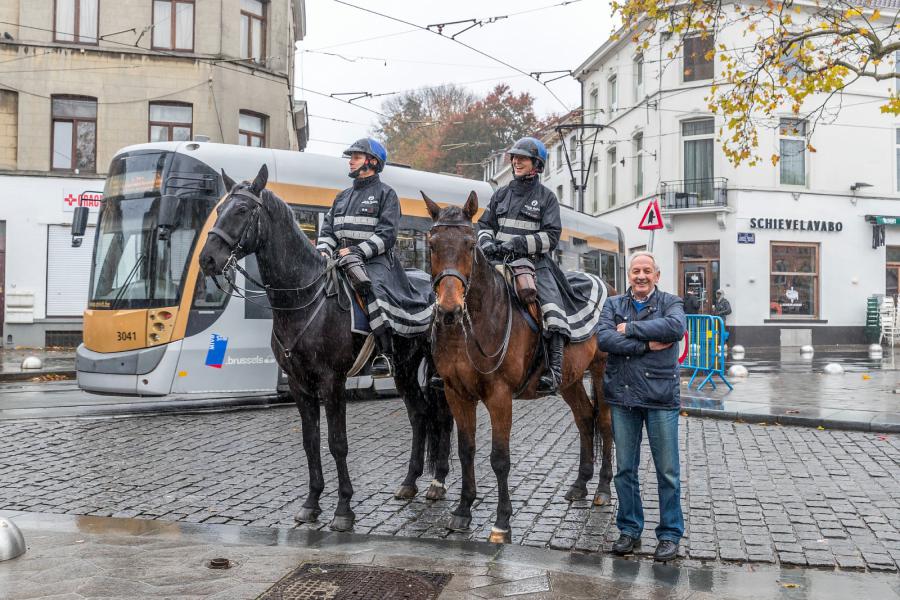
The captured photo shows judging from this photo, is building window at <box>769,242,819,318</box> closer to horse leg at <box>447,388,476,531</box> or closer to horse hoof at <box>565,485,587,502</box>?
horse hoof at <box>565,485,587,502</box>

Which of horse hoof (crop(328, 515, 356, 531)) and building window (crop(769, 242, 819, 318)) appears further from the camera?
building window (crop(769, 242, 819, 318))

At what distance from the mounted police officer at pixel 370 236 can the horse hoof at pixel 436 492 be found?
1.03 metres

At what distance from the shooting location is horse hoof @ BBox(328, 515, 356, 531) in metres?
5.84

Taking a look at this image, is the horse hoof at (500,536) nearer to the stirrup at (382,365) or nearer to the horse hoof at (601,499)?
the horse hoof at (601,499)

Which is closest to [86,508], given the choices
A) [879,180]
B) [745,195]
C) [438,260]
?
[438,260]

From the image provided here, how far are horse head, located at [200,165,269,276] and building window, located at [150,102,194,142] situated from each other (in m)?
20.4

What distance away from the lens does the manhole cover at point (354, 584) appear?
4371 millimetres

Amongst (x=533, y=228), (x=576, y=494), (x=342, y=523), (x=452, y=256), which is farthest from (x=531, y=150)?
(x=342, y=523)

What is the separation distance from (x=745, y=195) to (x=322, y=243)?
27.1 m

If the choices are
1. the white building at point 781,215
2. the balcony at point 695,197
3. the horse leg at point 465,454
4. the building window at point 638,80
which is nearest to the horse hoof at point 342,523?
the horse leg at point 465,454

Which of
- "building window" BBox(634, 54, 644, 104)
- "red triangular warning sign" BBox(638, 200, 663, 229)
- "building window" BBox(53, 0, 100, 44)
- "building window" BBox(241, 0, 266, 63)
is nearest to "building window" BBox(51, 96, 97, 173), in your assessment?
"building window" BBox(53, 0, 100, 44)

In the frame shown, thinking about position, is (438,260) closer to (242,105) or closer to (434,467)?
(434,467)

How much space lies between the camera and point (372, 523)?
6059mm

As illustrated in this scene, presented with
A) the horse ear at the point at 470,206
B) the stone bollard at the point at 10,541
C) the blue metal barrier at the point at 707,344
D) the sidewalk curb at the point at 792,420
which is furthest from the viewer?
the blue metal barrier at the point at 707,344
